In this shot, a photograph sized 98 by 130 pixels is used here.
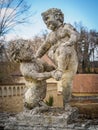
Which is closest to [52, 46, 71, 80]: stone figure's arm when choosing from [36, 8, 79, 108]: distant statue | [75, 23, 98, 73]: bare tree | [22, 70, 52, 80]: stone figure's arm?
[36, 8, 79, 108]: distant statue

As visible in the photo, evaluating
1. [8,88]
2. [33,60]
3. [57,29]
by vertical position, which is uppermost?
[57,29]

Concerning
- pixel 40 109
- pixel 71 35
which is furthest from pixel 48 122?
pixel 71 35

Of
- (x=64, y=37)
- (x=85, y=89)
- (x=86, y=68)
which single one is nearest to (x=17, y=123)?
(x=64, y=37)

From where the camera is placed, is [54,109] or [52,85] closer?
[54,109]

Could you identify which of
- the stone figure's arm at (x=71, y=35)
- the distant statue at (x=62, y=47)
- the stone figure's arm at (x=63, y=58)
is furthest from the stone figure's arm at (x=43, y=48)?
the stone figure's arm at (x=63, y=58)

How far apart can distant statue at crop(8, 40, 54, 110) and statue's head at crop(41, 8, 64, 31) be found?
665 mm

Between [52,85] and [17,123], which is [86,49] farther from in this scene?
[17,123]

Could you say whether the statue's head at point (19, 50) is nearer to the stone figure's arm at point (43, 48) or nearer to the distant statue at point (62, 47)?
the distant statue at point (62, 47)

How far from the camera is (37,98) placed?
6062 mm

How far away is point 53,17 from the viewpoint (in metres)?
6.46

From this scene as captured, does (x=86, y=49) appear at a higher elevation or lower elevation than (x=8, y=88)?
higher

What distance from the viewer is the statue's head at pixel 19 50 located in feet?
19.6

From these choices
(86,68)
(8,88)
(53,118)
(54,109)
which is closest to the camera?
(53,118)

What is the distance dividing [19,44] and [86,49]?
3870 centimetres
